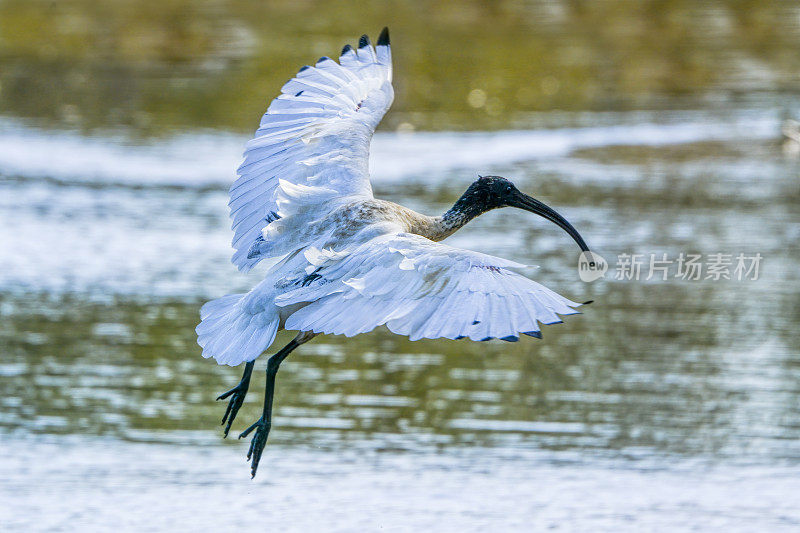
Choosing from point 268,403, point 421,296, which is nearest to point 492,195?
point 268,403

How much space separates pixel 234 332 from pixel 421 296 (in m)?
1.24

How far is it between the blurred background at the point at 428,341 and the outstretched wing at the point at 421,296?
5.97 ft

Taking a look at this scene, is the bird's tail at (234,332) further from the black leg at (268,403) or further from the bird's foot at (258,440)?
the bird's foot at (258,440)

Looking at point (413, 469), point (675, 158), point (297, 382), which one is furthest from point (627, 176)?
point (413, 469)

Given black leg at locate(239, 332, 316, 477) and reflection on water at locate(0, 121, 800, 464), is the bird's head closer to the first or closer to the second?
black leg at locate(239, 332, 316, 477)

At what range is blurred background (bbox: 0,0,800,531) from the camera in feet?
27.1

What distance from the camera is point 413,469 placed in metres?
8.62

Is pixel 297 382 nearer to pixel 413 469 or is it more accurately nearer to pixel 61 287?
pixel 413 469

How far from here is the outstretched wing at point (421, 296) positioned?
221 inches

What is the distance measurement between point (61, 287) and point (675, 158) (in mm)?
9458

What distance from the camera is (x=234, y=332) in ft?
22.3

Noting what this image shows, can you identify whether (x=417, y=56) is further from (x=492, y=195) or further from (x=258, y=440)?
(x=258, y=440)

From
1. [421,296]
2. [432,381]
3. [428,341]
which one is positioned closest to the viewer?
[421,296]

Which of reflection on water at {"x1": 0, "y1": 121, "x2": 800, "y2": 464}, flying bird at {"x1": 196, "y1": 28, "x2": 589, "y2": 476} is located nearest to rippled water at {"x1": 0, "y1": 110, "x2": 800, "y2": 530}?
reflection on water at {"x1": 0, "y1": 121, "x2": 800, "y2": 464}
